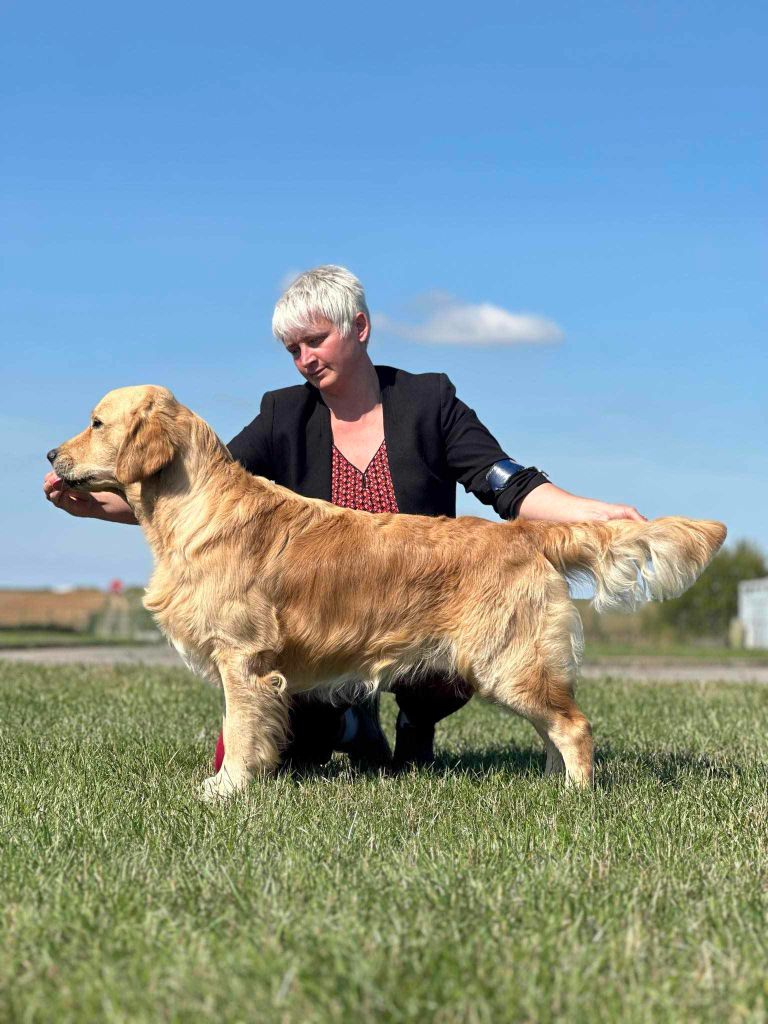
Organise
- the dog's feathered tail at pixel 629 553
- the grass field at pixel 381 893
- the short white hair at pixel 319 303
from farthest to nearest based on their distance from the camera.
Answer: the short white hair at pixel 319 303 < the dog's feathered tail at pixel 629 553 < the grass field at pixel 381 893

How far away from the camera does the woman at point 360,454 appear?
525 cm

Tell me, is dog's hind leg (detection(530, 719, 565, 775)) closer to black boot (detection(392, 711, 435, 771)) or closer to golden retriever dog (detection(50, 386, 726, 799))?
golden retriever dog (detection(50, 386, 726, 799))

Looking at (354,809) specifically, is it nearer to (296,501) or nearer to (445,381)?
(296,501)

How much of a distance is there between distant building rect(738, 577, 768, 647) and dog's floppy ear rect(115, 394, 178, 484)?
33.9m

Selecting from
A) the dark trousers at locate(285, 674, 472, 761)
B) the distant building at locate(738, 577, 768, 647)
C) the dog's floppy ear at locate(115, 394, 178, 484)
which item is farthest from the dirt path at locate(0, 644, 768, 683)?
the distant building at locate(738, 577, 768, 647)

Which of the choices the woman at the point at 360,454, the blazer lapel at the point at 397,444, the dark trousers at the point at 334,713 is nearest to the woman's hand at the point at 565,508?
the woman at the point at 360,454

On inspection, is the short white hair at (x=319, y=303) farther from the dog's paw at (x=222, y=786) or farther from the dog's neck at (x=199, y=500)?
the dog's paw at (x=222, y=786)

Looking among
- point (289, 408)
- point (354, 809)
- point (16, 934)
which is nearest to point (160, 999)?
point (16, 934)

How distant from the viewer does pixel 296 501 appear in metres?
4.84

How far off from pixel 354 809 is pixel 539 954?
1.82 m

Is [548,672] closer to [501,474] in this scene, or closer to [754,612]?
[501,474]

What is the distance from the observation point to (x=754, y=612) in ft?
123

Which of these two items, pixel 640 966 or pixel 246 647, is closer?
pixel 640 966

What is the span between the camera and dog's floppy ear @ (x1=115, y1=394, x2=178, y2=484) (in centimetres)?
467
